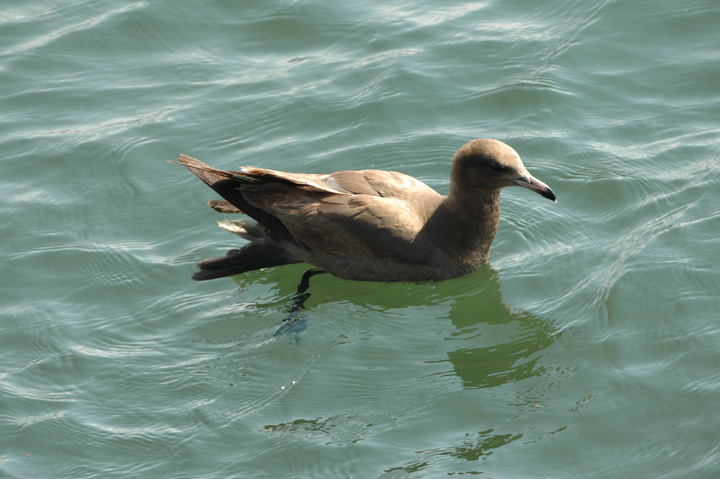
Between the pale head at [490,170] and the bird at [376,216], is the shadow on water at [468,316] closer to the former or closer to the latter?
the bird at [376,216]

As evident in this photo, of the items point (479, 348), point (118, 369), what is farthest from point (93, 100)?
point (479, 348)

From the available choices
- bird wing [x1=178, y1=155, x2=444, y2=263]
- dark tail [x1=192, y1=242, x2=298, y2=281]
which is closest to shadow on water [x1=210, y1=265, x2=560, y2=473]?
dark tail [x1=192, y1=242, x2=298, y2=281]

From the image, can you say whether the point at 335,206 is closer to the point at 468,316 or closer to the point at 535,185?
the point at 468,316

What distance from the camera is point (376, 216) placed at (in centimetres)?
732

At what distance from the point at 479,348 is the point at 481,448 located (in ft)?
3.57

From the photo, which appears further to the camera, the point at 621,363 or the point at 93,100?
the point at 93,100

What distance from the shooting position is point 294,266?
26.3 ft

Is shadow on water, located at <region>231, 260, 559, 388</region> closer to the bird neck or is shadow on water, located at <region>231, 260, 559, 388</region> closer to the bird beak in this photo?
the bird neck

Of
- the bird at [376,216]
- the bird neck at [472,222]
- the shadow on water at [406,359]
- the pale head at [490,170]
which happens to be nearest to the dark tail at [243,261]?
the bird at [376,216]

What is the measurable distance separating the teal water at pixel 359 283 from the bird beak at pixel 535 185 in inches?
29.2

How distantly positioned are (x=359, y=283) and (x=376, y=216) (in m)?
0.64

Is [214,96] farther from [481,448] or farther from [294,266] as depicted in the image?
[481,448]

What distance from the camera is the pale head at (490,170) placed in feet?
23.3

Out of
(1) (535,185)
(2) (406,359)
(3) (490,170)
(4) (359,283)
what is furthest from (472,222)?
(2) (406,359)
